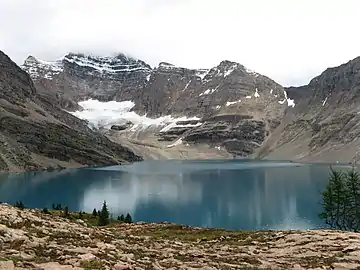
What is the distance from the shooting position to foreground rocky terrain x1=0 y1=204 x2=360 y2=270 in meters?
16.5

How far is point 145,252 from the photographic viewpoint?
71.8 feet

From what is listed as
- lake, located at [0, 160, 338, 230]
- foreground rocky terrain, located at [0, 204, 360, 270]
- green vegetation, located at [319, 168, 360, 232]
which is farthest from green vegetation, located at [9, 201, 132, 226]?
foreground rocky terrain, located at [0, 204, 360, 270]

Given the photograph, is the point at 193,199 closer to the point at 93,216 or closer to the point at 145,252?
the point at 93,216

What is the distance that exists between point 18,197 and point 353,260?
430ft

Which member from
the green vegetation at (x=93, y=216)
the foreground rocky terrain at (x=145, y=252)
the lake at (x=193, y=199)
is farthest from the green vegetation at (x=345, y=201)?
the foreground rocky terrain at (x=145, y=252)

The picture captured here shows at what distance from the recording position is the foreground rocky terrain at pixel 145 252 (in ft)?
54.2

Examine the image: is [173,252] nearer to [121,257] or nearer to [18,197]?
[121,257]

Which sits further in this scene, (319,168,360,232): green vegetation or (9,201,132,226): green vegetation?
(9,201,132,226): green vegetation

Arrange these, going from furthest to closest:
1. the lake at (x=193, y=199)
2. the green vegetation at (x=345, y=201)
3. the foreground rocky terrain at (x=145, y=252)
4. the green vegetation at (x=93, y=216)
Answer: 1. the lake at (x=193, y=199)
2. the green vegetation at (x=93, y=216)
3. the green vegetation at (x=345, y=201)
4. the foreground rocky terrain at (x=145, y=252)

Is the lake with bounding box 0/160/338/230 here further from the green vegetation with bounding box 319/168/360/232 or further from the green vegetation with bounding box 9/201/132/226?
the green vegetation with bounding box 9/201/132/226

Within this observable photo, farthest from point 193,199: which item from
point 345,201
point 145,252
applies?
point 145,252

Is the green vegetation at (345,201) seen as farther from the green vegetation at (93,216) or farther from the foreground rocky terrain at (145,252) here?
the foreground rocky terrain at (145,252)

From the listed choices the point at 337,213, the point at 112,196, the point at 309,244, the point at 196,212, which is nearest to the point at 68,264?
the point at 309,244

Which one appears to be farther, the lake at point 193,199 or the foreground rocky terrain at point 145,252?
the lake at point 193,199
